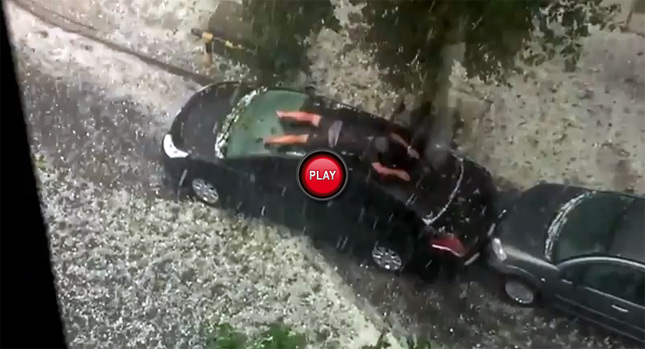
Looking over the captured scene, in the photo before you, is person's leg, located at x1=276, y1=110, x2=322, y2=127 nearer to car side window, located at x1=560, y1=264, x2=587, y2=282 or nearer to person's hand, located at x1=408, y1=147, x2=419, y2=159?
person's hand, located at x1=408, y1=147, x2=419, y2=159

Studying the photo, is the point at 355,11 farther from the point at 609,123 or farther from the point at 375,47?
the point at 609,123

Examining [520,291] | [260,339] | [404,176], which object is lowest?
[260,339]

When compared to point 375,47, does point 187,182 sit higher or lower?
lower

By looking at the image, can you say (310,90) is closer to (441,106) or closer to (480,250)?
(441,106)

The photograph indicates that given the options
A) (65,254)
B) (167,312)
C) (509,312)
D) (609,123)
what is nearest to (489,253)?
(509,312)

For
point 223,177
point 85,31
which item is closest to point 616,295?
point 223,177

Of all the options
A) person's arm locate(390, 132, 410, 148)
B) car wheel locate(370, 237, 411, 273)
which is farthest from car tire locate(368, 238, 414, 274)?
person's arm locate(390, 132, 410, 148)

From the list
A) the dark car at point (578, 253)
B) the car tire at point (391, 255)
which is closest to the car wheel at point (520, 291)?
the dark car at point (578, 253)
